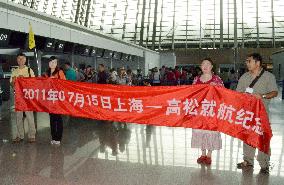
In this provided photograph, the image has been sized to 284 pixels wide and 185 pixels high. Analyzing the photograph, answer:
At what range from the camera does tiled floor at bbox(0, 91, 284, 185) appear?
4.41 m

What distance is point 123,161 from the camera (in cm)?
531

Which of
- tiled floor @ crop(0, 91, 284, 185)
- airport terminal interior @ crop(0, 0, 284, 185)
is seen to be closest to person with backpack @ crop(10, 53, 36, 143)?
airport terminal interior @ crop(0, 0, 284, 185)

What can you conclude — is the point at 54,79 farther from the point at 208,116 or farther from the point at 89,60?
the point at 89,60

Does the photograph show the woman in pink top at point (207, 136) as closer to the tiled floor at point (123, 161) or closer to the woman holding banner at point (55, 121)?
the tiled floor at point (123, 161)

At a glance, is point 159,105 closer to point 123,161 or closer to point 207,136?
point 207,136

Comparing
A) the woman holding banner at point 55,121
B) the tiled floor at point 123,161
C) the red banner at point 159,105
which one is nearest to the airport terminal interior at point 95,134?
the tiled floor at point 123,161

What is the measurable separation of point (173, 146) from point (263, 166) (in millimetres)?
1912

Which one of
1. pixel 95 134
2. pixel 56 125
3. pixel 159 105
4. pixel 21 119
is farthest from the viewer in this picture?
pixel 95 134

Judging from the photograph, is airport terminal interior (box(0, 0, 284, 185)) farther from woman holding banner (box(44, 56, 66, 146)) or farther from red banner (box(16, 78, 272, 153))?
red banner (box(16, 78, 272, 153))

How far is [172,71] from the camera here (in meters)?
16.3

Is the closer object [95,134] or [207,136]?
[207,136]

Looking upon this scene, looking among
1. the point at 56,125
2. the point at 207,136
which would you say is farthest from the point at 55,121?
the point at 207,136

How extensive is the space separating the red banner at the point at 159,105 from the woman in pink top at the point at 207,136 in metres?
0.15

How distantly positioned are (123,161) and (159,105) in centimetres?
95
